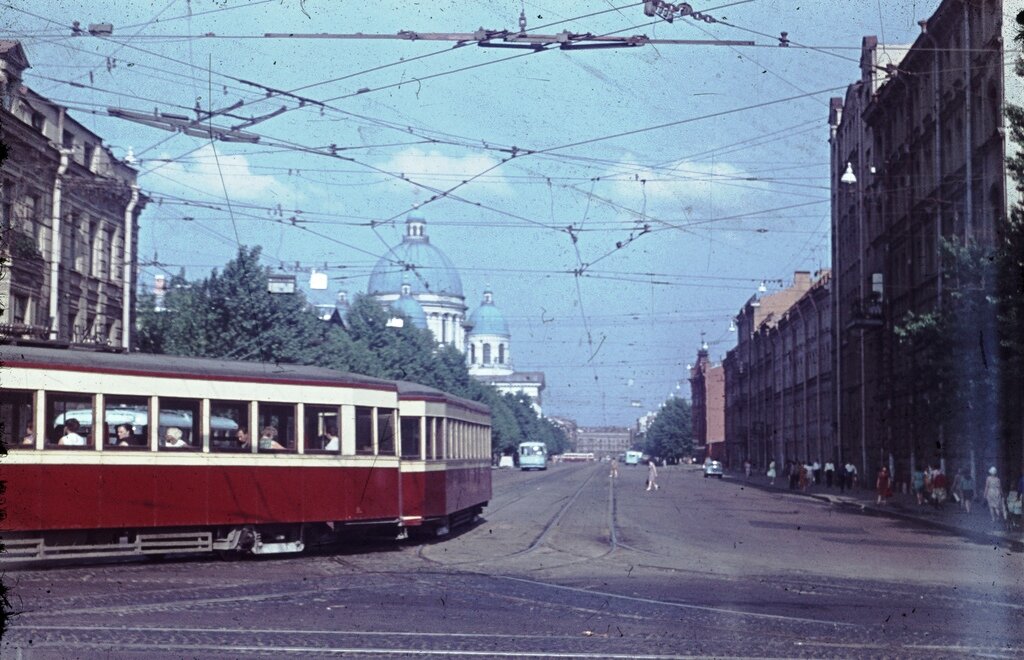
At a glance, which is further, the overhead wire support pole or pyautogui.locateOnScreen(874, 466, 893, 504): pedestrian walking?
pyautogui.locateOnScreen(874, 466, 893, 504): pedestrian walking

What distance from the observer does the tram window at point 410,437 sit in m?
20.6

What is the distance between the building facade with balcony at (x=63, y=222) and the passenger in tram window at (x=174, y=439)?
9971 mm

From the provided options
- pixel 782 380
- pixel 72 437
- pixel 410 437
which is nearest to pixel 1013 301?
pixel 410 437

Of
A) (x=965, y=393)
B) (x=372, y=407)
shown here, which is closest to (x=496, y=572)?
(x=372, y=407)

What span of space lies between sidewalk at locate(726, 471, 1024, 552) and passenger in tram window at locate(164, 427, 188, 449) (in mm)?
14734

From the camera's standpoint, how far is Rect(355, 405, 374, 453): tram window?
64.2ft

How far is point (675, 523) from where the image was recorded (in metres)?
30.4

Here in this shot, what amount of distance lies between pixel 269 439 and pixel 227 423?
0.71 m

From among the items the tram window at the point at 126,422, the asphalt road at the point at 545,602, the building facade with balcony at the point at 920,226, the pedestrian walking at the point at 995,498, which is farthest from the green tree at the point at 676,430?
the tram window at the point at 126,422

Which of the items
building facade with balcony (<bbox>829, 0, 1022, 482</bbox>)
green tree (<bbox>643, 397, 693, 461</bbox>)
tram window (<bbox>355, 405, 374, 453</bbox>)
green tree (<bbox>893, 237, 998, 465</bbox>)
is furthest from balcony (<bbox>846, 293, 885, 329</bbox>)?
green tree (<bbox>643, 397, 693, 461</bbox>)

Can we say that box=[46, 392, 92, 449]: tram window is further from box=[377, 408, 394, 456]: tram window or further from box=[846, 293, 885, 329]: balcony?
box=[846, 293, 885, 329]: balcony

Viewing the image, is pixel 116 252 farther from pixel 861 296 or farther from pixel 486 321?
pixel 486 321

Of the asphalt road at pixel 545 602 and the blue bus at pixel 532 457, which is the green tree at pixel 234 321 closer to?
the asphalt road at pixel 545 602

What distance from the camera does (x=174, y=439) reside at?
17234 mm
